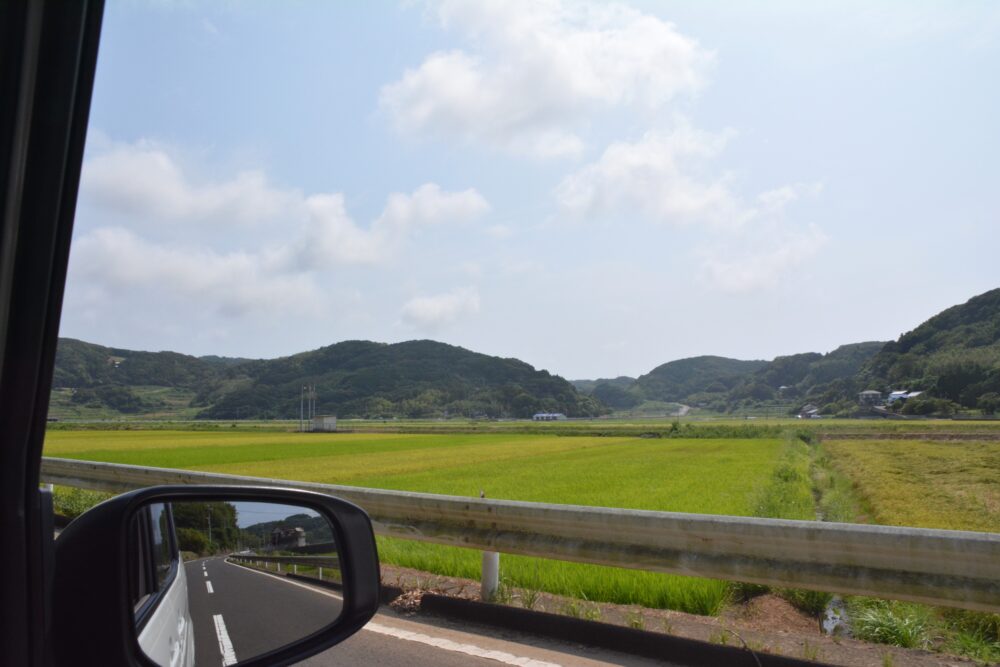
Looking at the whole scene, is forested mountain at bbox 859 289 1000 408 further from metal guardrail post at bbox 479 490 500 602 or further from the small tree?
metal guardrail post at bbox 479 490 500 602

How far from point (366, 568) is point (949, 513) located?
15544mm

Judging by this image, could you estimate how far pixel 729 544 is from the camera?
4512 mm

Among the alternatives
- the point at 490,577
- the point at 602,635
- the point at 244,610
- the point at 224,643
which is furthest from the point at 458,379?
the point at 224,643

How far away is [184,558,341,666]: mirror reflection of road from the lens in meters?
1.75

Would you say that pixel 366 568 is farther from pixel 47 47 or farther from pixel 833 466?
pixel 833 466

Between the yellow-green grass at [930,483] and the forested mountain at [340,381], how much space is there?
11612mm

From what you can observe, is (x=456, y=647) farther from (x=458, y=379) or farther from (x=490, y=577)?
(x=458, y=379)

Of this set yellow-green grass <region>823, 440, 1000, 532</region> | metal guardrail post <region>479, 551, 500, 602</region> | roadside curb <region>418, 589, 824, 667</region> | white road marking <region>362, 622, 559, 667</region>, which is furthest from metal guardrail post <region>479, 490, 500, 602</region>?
yellow-green grass <region>823, 440, 1000, 532</region>

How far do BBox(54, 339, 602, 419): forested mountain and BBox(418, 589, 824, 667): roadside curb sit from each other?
A: 9.94 feet

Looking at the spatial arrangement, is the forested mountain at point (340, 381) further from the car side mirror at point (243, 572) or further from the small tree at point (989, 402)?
the small tree at point (989, 402)

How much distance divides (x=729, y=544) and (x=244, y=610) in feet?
11.0

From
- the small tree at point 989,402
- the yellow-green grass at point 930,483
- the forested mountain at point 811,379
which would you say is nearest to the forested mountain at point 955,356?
the small tree at point 989,402

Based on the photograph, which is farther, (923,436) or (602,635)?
(923,436)

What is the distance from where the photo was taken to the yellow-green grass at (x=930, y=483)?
13.7 meters
